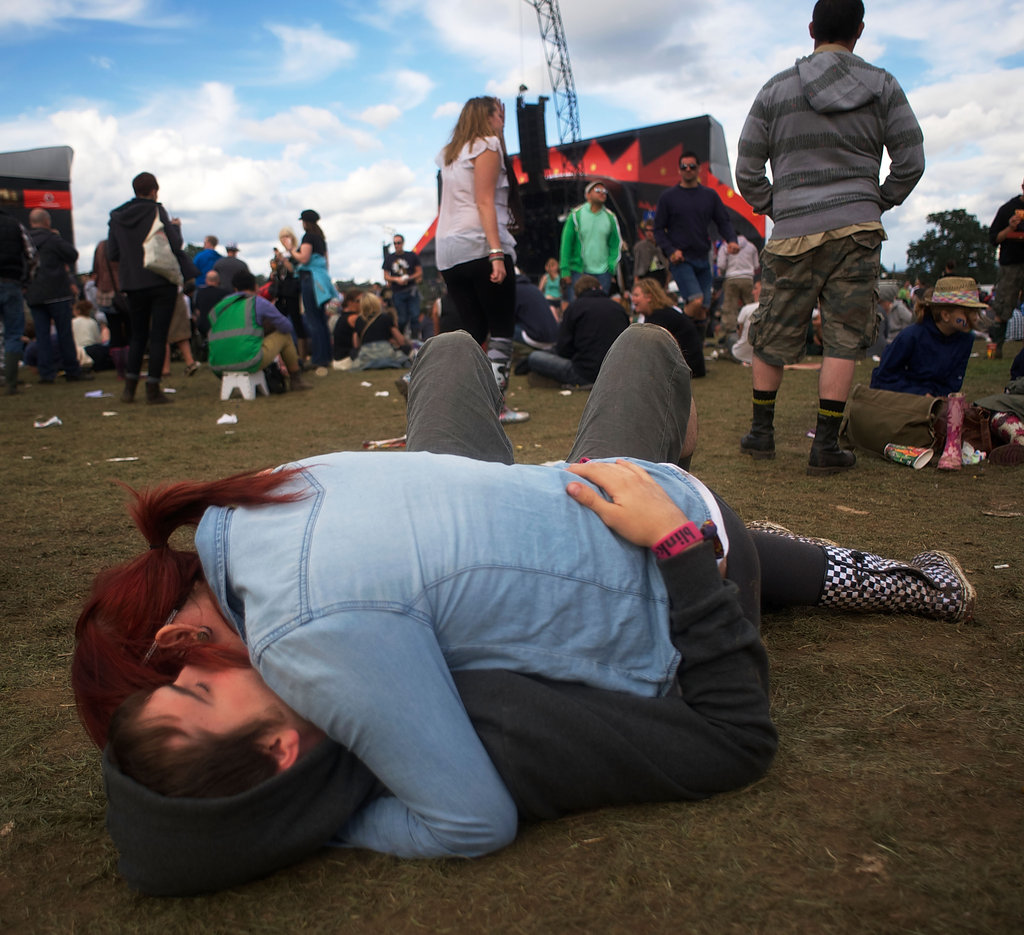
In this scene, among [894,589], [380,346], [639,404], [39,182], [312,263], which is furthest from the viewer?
[39,182]

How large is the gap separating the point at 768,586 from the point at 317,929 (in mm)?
1396

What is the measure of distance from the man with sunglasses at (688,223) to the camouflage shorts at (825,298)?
4.67 m

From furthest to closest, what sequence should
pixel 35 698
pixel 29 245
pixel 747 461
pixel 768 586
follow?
1. pixel 29 245
2. pixel 747 461
3. pixel 768 586
4. pixel 35 698

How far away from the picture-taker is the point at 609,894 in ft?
4.05

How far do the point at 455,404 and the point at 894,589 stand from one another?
1280 mm

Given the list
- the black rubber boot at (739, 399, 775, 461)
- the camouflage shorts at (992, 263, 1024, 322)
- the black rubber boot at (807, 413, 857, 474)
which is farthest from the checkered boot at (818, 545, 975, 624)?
the camouflage shorts at (992, 263, 1024, 322)

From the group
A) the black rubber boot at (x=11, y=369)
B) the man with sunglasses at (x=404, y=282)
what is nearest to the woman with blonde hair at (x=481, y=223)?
the black rubber boot at (x=11, y=369)

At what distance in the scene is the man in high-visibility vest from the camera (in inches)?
305

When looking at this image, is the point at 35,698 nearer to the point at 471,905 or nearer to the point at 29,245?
the point at 471,905

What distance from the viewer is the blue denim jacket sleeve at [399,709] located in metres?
1.11

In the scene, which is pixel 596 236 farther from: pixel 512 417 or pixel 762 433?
pixel 762 433

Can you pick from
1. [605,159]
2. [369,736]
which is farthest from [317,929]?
[605,159]

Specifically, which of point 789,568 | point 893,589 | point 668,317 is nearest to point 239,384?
point 668,317

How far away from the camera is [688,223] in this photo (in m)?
8.54
